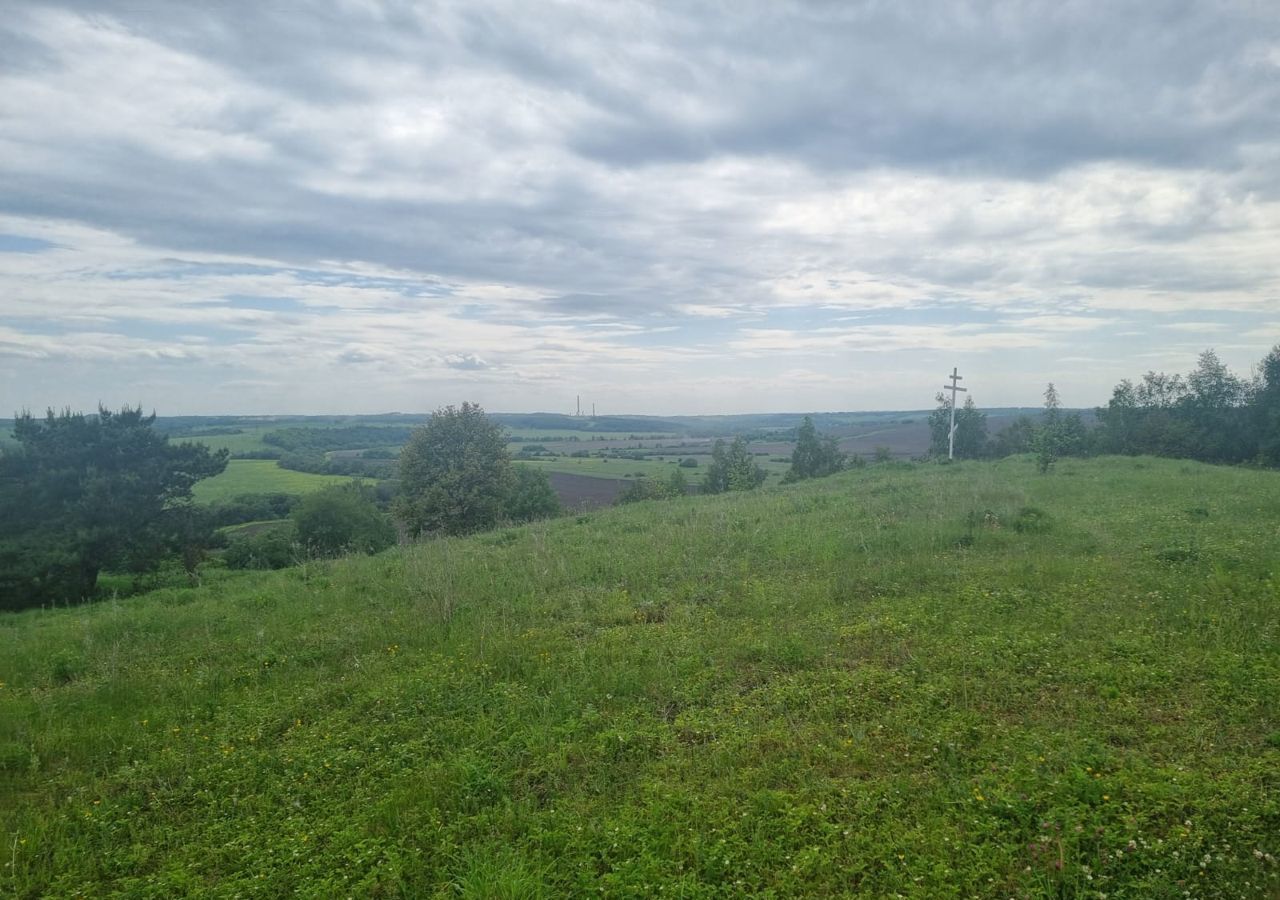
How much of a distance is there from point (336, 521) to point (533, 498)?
1167cm

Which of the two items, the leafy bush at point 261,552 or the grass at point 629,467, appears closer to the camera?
the leafy bush at point 261,552

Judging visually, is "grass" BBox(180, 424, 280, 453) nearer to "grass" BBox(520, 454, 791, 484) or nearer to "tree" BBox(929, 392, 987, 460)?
"grass" BBox(520, 454, 791, 484)

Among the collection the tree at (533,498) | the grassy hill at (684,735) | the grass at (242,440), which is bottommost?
the tree at (533,498)

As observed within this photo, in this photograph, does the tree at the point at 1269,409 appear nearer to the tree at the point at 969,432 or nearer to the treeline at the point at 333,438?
the tree at the point at 969,432

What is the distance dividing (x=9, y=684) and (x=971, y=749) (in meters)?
10.2

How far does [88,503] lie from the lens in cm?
2330

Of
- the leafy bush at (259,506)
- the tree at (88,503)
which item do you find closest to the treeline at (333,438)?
the leafy bush at (259,506)

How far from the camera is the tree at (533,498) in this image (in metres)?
39.4

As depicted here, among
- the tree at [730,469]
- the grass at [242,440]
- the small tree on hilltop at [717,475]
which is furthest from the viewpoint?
the grass at [242,440]

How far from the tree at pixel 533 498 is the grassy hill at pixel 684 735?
93.7ft

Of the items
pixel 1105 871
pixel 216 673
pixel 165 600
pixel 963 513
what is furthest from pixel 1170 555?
pixel 165 600

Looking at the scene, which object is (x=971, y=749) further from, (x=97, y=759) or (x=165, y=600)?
(x=165, y=600)

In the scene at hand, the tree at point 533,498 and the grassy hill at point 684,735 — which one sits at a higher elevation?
the grassy hill at point 684,735

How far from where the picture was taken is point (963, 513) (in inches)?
552
